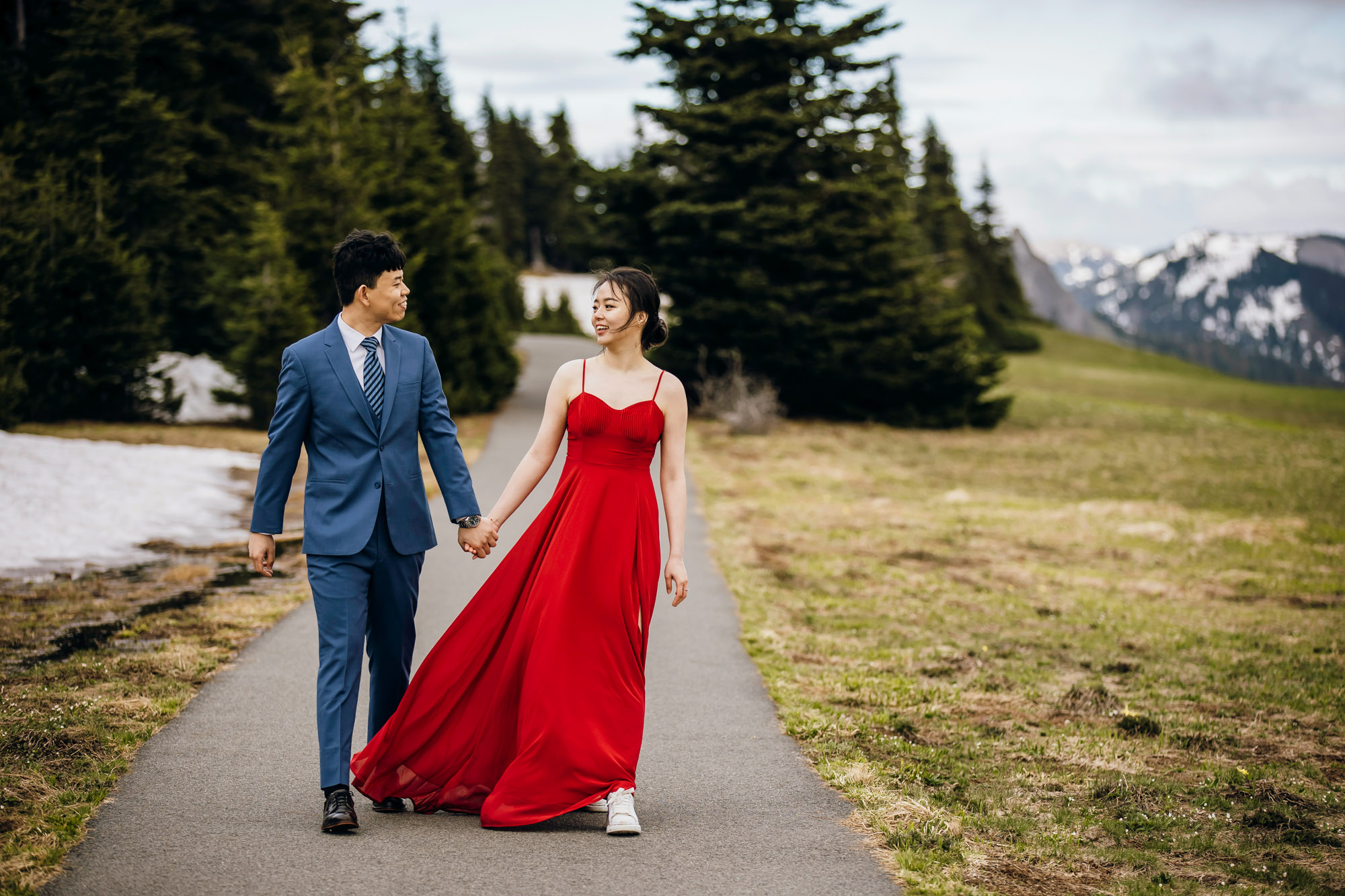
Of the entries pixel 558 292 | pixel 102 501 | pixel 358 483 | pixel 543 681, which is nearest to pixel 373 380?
pixel 358 483

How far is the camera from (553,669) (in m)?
4.23

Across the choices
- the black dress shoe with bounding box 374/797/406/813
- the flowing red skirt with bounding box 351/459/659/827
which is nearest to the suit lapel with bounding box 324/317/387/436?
the flowing red skirt with bounding box 351/459/659/827

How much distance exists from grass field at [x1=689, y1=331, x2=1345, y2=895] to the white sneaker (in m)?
0.98

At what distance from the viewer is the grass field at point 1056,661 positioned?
170 inches

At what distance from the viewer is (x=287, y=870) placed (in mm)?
3713

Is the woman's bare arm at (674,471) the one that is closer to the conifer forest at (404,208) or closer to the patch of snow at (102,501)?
the patch of snow at (102,501)

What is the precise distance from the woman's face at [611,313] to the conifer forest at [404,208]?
54.5ft

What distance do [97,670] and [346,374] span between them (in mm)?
3313

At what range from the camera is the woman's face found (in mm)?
4324

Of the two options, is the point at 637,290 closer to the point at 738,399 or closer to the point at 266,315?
the point at 266,315

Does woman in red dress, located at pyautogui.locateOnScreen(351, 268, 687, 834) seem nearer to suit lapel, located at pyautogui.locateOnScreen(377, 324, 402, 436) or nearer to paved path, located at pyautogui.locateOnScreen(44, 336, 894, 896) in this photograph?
paved path, located at pyautogui.locateOnScreen(44, 336, 894, 896)

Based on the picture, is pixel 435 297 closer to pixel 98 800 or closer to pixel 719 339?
pixel 719 339

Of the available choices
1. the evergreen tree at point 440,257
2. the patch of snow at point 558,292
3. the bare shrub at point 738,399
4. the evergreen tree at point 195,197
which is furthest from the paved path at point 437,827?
the patch of snow at point 558,292

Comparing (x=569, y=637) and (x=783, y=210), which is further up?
(x=783, y=210)
